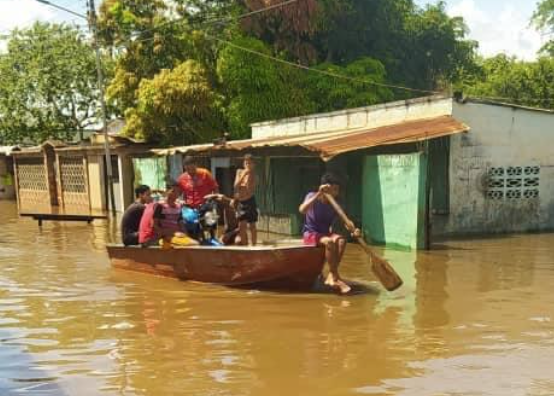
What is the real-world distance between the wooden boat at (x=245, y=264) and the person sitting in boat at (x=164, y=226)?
14cm

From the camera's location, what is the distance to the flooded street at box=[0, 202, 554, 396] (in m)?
4.91

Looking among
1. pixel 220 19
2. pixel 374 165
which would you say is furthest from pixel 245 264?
pixel 220 19

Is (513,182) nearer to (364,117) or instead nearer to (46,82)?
(364,117)

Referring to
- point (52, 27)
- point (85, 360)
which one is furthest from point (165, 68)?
point (85, 360)

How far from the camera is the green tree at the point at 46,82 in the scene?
102ft

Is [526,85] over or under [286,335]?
over

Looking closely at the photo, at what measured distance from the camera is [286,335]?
6266 millimetres

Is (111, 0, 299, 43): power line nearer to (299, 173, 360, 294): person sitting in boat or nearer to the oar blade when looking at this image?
(299, 173, 360, 294): person sitting in boat

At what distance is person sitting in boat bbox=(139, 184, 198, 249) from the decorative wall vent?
719 centimetres

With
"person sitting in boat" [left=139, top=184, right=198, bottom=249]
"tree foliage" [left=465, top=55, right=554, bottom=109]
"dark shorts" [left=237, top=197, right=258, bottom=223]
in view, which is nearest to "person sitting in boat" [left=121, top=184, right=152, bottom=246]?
"person sitting in boat" [left=139, top=184, right=198, bottom=249]

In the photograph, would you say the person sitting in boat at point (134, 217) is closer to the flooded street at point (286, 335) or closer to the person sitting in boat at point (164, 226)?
the person sitting in boat at point (164, 226)

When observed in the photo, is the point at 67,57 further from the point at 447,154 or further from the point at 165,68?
the point at 447,154

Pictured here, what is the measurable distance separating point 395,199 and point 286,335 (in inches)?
236

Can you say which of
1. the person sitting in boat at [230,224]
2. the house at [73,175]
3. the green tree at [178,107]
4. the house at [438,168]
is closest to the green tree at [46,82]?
the house at [73,175]
